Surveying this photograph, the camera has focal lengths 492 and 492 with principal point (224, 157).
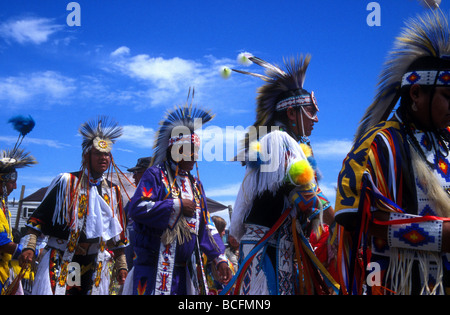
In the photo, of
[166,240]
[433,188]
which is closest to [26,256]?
[166,240]

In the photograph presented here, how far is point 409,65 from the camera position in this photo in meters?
2.44

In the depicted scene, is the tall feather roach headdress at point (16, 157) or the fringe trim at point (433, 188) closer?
the fringe trim at point (433, 188)

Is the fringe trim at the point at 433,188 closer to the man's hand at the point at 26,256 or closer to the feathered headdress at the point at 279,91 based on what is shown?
the feathered headdress at the point at 279,91

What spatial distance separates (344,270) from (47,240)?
319 cm

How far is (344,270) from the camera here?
224 cm

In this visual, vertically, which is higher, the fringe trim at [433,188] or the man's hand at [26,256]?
the fringe trim at [433,188]

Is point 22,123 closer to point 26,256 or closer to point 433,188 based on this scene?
point 26,256

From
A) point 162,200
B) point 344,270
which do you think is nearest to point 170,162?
point 162,200

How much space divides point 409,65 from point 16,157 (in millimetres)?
5191

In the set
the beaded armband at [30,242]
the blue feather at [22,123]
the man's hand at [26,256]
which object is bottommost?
the man's hand at [26,256]

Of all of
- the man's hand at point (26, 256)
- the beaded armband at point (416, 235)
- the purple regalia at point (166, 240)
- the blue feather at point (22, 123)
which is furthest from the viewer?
the blue feather at point (22, 123)

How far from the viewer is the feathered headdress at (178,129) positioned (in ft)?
13.9

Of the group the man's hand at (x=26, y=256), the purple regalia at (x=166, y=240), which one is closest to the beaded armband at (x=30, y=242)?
the man's hand at (x=26, y=256)

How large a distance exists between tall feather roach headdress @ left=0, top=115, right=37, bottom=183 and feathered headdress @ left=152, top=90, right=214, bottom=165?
2.09 meters
